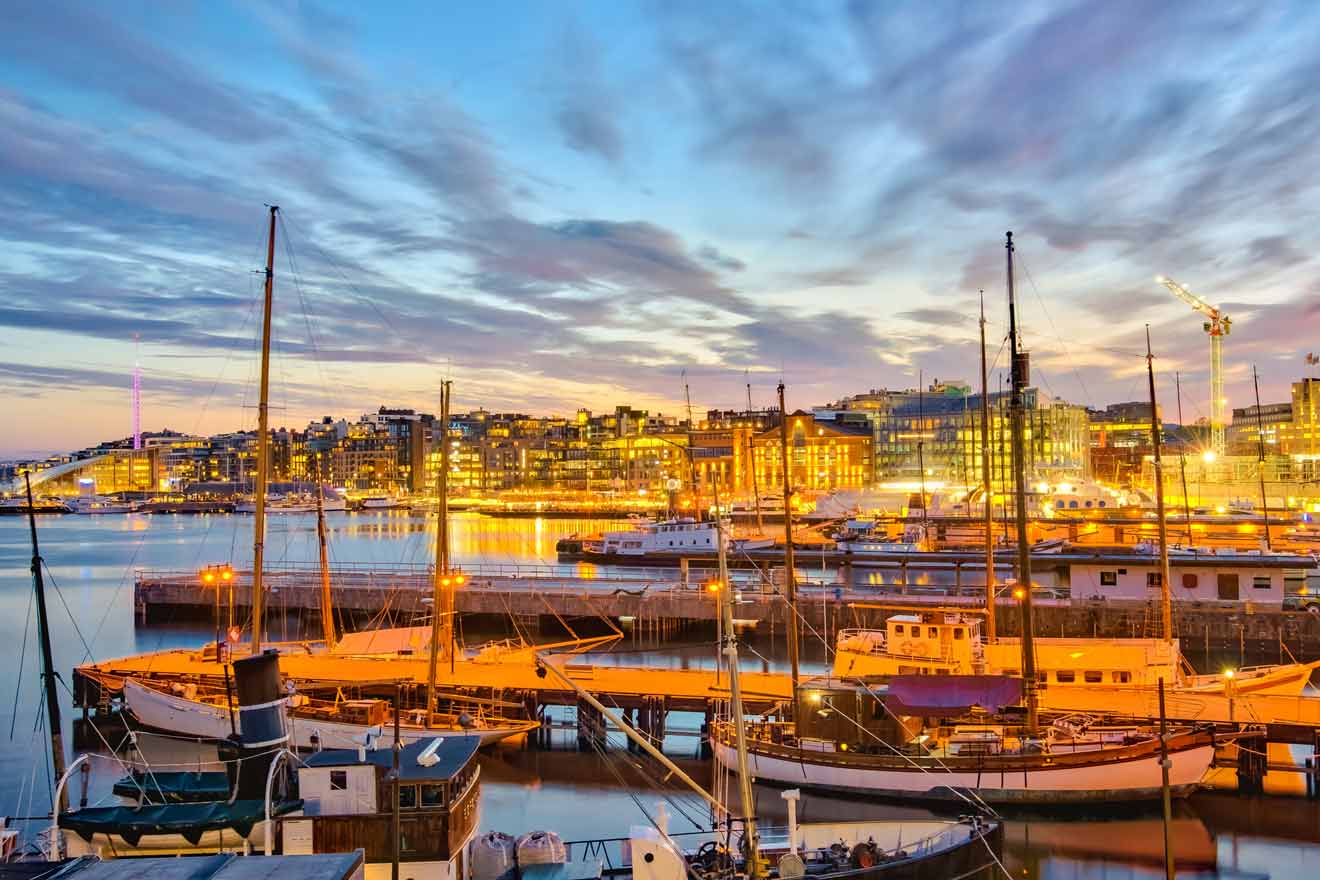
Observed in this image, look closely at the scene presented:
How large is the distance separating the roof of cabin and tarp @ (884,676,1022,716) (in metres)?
10.5

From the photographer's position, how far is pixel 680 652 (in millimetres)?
42656

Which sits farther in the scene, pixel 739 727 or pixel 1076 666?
pixel 1076 666

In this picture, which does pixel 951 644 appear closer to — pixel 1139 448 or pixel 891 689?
pixel 891 689

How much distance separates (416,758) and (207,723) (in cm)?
1543

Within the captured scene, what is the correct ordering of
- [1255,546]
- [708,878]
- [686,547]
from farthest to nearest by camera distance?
[686,547] < [1255,546] < [708,878]

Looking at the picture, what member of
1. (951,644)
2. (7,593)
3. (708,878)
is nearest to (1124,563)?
(951,644)

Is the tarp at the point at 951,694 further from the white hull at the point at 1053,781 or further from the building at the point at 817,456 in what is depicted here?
the building at the point at 817,456

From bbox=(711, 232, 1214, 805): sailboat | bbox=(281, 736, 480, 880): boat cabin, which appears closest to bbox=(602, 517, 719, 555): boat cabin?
bbox=(711, 232, 1214, 805): sailboat

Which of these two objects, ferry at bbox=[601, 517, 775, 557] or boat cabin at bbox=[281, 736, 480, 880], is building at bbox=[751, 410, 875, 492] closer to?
ferry at bbox=[601, 517, 775, 557]

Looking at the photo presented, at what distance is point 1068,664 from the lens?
27.7 metres

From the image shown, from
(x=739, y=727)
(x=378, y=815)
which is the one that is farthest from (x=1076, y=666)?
(x=378, y=815)

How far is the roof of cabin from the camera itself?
15141mm

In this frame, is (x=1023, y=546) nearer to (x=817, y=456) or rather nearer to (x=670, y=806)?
(x=670, y=806)

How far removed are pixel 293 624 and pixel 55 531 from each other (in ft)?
403
